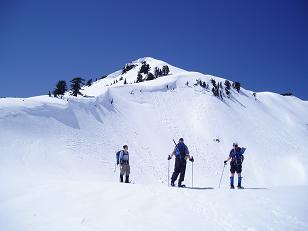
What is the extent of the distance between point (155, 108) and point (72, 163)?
24.9 m

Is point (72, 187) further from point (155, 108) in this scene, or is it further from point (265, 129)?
point (265, 129)

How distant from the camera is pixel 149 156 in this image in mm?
35969

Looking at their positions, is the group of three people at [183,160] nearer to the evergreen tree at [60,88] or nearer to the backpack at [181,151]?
the backpack at [181,151]

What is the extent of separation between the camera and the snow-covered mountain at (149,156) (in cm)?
956

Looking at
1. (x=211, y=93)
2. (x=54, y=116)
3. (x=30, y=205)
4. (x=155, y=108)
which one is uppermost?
(x=211, y=93)

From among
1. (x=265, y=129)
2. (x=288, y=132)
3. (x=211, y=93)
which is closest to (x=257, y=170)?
(x=265, y=129)

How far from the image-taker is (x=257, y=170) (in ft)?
134

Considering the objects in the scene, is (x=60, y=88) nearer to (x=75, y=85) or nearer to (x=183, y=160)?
(x=75, y=85)

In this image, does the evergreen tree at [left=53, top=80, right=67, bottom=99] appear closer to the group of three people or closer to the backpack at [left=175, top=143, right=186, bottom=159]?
the group of three people

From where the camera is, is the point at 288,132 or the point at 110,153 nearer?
the point at 110,153

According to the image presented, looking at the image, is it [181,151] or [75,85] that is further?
[75,85]

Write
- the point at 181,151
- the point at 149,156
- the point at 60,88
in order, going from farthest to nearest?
the point at 60,88 < the point at 149,156 < the point at 181,151

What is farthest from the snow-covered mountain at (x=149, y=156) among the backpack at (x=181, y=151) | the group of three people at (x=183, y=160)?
the backpack at (x=181, y=151)

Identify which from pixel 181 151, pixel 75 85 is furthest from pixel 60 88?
pixel 181 151
